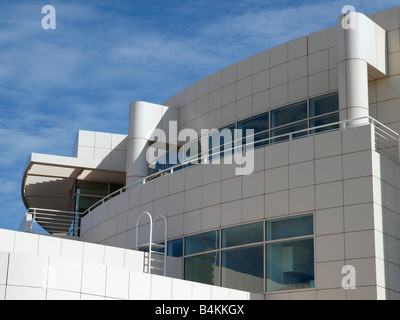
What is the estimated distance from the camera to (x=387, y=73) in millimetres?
23281

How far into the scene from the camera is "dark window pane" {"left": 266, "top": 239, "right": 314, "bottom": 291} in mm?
18562

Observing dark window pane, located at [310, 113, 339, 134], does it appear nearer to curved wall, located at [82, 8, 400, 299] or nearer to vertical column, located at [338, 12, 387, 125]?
curved wall, located at [82, 8, 400, 299]

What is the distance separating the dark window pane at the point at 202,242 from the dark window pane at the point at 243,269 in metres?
0.64

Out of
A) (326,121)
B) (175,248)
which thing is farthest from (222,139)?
(175,248)

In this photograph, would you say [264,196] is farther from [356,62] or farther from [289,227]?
[356,62]

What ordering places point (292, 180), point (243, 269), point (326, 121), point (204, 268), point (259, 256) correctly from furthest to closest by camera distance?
point (326, 121)
point (204, 268)
point (243, 269)
point (259, 256)
point (292, 180)

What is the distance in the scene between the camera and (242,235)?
20.5 metres

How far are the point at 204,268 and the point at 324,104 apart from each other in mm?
7382

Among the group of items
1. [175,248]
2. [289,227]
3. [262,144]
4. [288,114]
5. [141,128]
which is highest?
[141,128]

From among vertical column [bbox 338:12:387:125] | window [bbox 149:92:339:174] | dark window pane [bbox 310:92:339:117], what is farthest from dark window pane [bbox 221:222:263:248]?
dark window pane [bbox 310:92:339:117]

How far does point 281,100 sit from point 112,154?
12321mm

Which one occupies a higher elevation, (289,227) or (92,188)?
(92,188)

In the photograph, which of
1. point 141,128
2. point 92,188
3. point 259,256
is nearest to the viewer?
point 259,256
